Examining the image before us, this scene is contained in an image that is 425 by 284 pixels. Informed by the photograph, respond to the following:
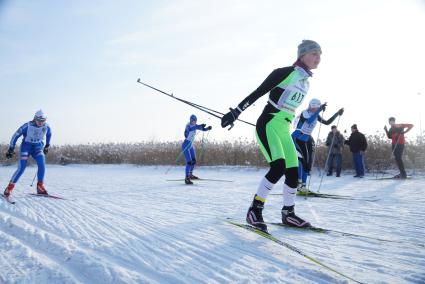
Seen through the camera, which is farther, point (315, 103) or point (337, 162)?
point (337, 162)

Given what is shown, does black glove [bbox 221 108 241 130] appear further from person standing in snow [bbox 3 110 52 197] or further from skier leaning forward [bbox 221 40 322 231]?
person standing in snow [bbox 3 110 52 197]

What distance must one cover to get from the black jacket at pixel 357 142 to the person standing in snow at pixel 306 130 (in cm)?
633

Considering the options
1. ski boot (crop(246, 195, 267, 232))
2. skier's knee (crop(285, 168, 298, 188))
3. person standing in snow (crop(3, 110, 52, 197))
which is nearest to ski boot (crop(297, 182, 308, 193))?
skier's knee (crop(285, 168, 298, 188))

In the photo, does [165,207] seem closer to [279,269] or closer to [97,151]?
[279,269]

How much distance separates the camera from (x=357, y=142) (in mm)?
13594

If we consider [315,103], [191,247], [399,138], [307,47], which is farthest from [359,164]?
[191,247]

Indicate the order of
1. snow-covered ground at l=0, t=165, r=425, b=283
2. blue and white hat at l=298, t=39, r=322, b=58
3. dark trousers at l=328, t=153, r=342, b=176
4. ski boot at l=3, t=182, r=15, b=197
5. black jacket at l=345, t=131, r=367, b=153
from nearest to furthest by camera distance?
snow-covered ground at l=0, t=165, r=425, b=283, blue and white hat at l=298, t=39, r=322, b=58, ski boot at l=3, t=182, r=15, b=197, black jacket at l=345, t=131, r=367, b=153, dark trousers at l=328, t=153, r=342, b=176

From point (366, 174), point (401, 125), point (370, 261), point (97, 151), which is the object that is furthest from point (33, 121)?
point (97, 151)

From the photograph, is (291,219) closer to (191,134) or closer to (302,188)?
(302,188)

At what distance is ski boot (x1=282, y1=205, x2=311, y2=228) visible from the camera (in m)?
3.96

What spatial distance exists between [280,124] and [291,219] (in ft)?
3.95

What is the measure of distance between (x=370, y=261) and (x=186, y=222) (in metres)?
2.37

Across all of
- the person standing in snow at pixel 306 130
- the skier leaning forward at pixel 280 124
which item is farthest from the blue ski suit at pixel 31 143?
the person standing in snow at pixel 306 130

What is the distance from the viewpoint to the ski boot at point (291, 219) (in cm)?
396
